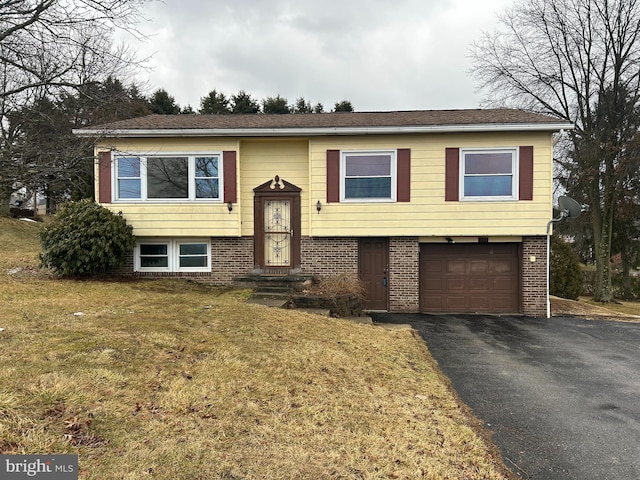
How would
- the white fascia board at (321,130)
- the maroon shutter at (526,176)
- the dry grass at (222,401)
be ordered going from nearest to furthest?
the dry grass at (222,401), the white fascia board at (321,130), the maroon shutter at (526,176)

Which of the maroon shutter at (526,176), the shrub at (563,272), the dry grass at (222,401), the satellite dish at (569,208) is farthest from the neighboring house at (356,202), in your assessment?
the shrub at (563,272)

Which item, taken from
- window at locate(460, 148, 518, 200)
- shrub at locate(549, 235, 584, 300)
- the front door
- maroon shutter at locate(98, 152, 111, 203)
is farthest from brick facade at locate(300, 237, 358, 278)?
shrub at locate(549, 235, 584, 300)

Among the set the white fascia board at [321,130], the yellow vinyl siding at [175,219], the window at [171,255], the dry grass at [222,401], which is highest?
the white fascia board at [321,130]

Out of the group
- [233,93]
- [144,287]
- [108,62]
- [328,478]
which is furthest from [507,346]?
[233,93]

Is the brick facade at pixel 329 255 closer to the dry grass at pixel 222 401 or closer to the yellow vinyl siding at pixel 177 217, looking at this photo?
the yellow vinyl siding at pixel 177 217

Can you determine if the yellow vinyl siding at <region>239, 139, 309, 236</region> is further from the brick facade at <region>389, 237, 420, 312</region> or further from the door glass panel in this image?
the brick facade at <region>389, 237, 420, 312</region>

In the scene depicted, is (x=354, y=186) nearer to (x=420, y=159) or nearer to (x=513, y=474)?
(x=420, y=159)

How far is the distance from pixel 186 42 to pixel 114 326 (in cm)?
1160

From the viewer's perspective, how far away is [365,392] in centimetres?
442

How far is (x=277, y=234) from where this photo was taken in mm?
11062

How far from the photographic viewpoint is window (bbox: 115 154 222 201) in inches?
427

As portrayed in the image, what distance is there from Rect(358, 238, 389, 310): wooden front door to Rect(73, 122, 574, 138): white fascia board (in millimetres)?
3023

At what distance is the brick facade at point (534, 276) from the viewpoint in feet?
35.3

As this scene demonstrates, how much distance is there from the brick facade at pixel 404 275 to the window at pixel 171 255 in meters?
5.37
